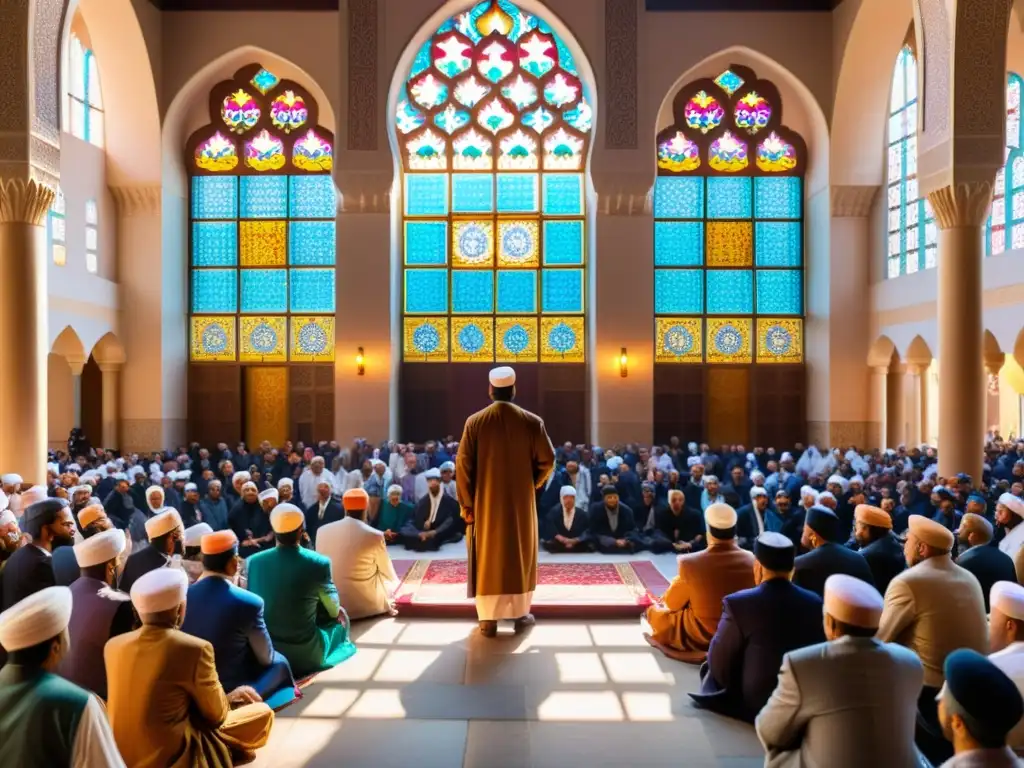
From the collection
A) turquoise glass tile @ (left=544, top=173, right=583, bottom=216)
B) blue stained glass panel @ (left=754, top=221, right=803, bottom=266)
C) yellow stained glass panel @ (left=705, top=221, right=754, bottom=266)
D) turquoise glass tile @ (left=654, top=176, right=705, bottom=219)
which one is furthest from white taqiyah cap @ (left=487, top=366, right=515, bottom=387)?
blue stained glass panel @ (left=754, top=221, right=803, bottom=266)

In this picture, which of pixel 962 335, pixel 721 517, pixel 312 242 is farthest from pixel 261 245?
pixel 721 517

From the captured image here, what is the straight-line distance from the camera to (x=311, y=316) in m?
15.4

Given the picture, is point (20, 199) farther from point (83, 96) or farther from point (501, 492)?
point (501, 492)

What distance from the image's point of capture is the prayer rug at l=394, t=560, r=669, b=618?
6.05 meters

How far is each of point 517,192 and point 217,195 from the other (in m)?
5.25

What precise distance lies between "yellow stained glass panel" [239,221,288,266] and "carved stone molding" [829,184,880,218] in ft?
30.6

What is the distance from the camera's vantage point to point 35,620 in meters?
2.30

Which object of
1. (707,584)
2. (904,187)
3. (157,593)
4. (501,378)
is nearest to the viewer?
(157,593)

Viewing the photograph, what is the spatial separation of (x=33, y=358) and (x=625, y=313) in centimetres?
869

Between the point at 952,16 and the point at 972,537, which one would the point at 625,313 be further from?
the point at 972,537

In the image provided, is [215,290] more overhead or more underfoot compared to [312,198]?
more underfoot

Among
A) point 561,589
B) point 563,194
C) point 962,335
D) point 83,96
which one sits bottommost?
point 561,589

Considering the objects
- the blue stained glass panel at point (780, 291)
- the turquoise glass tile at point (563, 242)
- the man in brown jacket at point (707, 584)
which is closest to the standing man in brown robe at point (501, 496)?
the man in brown jacket at point (707, 584)

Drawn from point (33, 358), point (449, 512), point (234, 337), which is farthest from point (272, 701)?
point (234, 337)
